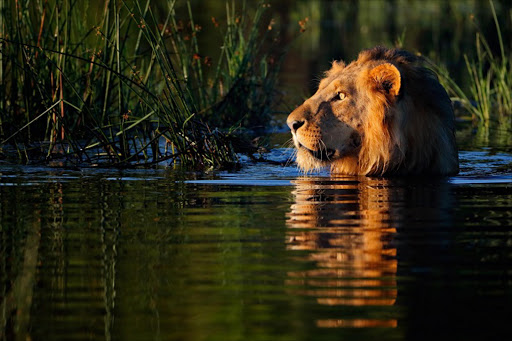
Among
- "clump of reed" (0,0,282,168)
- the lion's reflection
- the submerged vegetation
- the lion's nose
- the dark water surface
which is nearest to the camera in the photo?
the dark water surface

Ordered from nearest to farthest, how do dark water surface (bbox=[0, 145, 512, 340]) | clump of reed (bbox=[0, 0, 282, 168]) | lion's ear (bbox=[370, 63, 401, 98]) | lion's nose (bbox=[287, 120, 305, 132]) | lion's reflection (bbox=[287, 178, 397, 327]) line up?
dark water surface (bbox=[0, 145, 512, 340]) → lion's reflection (bbox=[287, 178, 397, 327]) → lion's ear (bbox=[370, 63, 401, 98]) → lion's nose (bbox=[287, 120, 305, 132]) → clump of reed (bbox=[0, 0, 282, 168])

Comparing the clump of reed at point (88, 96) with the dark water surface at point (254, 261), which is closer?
the dark water surface at point (254, 261)

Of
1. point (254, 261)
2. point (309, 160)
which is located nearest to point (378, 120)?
point (309, 160)

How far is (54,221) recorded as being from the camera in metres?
5.89

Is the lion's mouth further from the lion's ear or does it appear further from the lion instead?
the lion's ear

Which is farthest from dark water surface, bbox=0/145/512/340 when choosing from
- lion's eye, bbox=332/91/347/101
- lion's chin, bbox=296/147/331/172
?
lion's eye, bbox=332/91/347/101

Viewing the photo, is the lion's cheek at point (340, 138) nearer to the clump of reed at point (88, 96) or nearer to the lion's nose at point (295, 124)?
the lion's nose at point (295, 124)

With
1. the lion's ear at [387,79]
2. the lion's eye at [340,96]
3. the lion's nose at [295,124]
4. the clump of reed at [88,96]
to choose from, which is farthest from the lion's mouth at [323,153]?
the clump of reed at [88,96]

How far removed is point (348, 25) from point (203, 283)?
28.0 meters

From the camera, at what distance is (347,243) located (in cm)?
515

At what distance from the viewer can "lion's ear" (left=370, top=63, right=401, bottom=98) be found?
24.0 feet

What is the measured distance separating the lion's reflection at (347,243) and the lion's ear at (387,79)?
67cm

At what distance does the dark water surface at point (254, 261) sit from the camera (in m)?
3.80

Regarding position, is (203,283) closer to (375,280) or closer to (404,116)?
(375,280)
